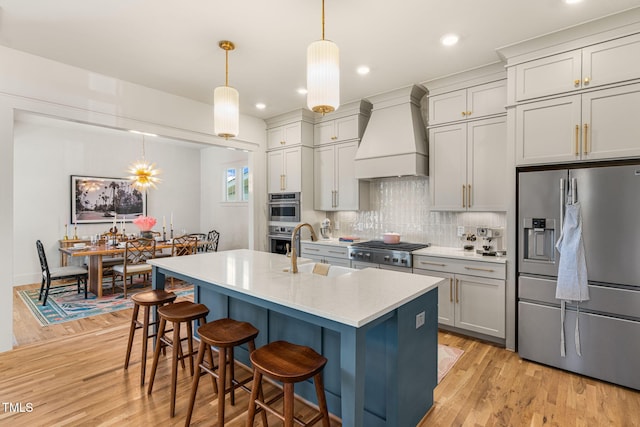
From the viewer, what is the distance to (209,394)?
7.68 feet

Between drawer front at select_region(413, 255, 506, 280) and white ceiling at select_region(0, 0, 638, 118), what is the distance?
2.04 m

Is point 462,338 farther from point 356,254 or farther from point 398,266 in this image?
point 356,254

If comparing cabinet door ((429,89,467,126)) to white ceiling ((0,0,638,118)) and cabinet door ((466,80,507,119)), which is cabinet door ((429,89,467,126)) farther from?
white ceiling ((0,0,638,118))

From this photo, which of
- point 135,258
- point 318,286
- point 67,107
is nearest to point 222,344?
point 318,286

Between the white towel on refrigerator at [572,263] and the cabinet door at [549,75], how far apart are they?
1.03 meters

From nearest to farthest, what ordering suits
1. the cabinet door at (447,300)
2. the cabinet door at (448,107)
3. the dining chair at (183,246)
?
the cabinet door at (447,300) → the cabinet door at (448,107) → the dining chair at (183,246)

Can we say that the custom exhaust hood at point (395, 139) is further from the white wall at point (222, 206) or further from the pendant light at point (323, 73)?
the white wall at point (222, 206)

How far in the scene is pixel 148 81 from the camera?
12.1 feet

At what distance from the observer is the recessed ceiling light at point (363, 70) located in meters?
3.38

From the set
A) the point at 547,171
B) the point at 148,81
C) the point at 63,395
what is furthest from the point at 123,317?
the point at 547,171

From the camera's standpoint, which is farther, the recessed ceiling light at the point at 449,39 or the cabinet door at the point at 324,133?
the cabinet door at the point at 324,133

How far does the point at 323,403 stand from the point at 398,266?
7.53 ft

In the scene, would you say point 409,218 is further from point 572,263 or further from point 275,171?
point 275,171

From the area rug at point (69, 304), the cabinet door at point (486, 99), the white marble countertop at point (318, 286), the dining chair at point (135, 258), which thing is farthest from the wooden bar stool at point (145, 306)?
the cabinet door at point (486, 99)
